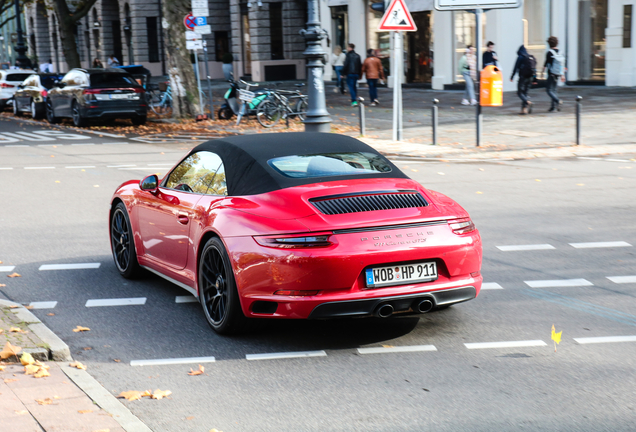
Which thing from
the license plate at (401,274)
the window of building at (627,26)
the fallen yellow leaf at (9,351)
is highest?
the window of building at (627,26)

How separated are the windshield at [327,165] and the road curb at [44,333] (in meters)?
1.77

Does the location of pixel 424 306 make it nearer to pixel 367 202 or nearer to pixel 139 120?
pixel 367 202

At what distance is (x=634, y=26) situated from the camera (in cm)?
2747

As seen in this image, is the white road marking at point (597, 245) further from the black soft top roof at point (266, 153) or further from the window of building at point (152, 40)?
the window of building at point (152, 40)

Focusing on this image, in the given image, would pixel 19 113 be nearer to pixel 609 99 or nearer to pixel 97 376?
pixel 609 99

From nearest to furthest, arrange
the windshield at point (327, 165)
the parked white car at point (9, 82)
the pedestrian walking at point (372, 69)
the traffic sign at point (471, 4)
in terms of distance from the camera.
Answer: the windshield at point (327, 165) → the traffic sign at point (471, 4) → the pedestrian walking at point (372, 69) → the parked white car at point (9, 82)

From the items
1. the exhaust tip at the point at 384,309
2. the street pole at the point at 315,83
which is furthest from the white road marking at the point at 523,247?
the street pole at the point at 315,83

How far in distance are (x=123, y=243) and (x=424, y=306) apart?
10.7 feet

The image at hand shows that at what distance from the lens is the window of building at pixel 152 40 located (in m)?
55.7

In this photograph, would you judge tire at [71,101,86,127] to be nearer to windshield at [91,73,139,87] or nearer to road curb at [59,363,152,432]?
windshield at [91,73,139,87]

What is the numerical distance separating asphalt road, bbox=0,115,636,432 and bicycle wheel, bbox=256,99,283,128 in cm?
1318

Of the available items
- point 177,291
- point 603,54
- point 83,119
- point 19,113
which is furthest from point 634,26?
point 177,291

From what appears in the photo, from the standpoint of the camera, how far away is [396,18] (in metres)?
17.0

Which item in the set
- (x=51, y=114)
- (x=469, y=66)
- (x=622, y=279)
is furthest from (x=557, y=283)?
(x=51, y=114)
